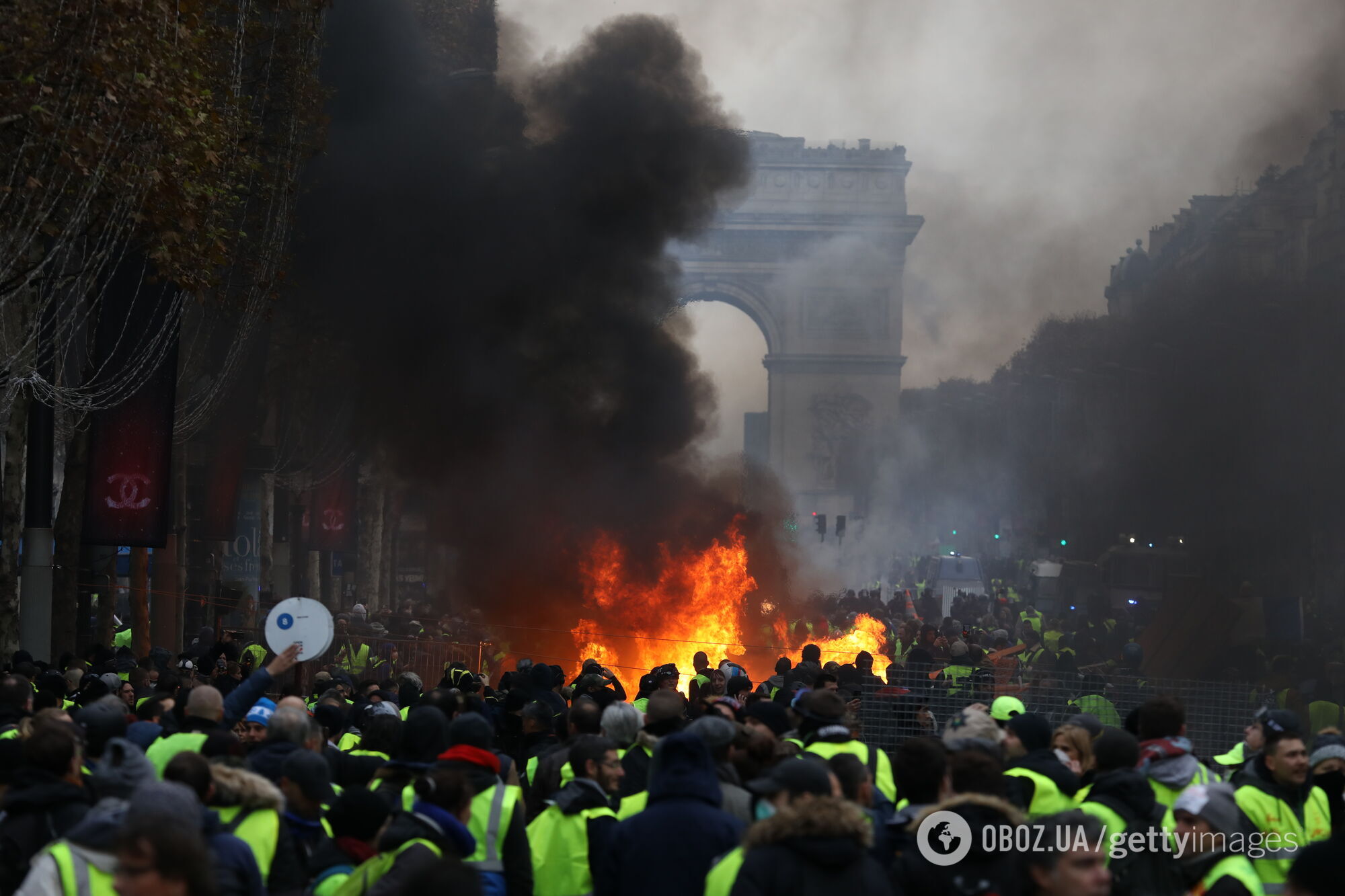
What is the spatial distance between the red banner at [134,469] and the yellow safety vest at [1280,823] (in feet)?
46.2

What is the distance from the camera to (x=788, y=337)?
62219mm

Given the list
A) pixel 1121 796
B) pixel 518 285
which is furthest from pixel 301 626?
pixel 518 285

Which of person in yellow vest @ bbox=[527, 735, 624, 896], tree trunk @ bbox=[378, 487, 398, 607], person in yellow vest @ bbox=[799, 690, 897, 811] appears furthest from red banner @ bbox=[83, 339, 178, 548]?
tree trunk @ bbox=[378, 487, 398, 607]

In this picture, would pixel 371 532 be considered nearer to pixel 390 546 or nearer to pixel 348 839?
pixel 390 546

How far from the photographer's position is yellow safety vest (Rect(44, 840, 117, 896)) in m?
4.11

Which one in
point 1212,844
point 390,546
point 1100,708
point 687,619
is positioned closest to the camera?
point 1212,844

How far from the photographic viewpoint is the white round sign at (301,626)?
8.07 m

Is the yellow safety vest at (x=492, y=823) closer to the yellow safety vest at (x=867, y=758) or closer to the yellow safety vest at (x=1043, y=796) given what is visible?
the yellow safety vest at (x=867, y=758)

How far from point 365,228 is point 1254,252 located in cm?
1511

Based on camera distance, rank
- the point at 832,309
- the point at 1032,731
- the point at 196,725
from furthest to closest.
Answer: the point at 832,309
the point at 196,725
the point at 1032,731

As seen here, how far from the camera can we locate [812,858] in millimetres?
4086

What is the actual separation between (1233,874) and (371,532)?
1230 inches

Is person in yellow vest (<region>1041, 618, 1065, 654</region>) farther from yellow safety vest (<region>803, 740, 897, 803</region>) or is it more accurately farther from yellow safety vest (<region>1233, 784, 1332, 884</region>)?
yellow safety vest (<region>1233, 784, 1332, 884</region>)

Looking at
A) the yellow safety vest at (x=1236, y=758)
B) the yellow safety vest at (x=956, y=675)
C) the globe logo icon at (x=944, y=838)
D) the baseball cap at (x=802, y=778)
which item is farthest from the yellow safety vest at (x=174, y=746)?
the yellow safety vest at (x=956, y=675)
